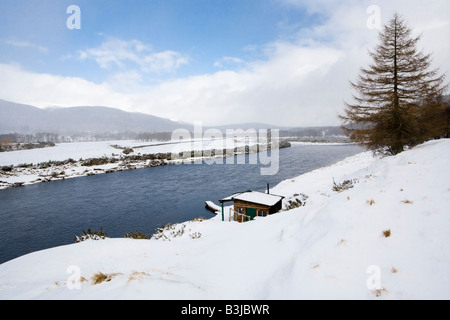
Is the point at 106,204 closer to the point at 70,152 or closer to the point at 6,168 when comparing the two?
the point at 6,168

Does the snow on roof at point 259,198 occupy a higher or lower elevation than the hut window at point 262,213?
higher

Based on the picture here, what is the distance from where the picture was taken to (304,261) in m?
4.10

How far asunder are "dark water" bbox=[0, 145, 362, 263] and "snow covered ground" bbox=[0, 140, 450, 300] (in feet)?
42.5

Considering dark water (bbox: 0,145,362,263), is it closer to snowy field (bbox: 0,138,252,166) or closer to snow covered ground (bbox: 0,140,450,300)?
snow covered ground (bbox: 0,140,450,300)

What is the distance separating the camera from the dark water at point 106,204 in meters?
17.6

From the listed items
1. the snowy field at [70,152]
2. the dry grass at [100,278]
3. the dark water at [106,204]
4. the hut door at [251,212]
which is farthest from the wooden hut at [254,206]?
the snowy field at [70,152]

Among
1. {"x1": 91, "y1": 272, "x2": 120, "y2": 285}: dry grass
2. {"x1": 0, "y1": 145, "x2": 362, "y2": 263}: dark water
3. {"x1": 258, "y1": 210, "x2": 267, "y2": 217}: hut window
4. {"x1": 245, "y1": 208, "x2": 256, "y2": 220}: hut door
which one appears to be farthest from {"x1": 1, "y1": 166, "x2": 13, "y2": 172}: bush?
{"x1": 91, "y1": 272, "x2": 120, "y2": 285}: dry grass

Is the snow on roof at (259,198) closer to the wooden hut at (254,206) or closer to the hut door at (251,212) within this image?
the wooden hut at (254,206)

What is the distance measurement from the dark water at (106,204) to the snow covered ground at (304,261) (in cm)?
1295

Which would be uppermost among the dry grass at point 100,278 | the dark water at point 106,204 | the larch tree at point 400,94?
the larch tree at point 400,94

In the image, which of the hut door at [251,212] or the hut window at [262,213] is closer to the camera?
the hut window at [262,213]

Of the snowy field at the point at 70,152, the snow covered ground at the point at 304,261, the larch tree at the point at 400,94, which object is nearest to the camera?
the snow covered ground at the point at 304,261

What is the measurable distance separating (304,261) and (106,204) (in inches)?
1011
